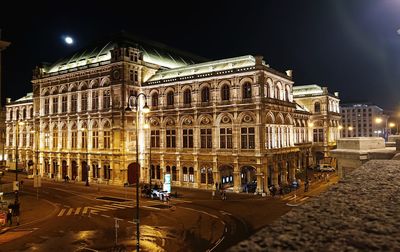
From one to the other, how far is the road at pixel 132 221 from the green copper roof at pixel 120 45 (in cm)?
2568

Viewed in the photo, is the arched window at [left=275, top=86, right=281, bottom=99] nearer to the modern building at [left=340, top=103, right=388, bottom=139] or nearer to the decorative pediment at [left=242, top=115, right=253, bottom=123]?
the decorative pediment at [left=242, top=115, right=253, bottom=123]

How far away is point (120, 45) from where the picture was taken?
52.5m

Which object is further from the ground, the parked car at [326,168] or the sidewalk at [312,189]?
the parked car at [326,168]

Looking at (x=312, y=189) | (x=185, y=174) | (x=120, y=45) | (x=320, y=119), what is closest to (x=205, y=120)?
(x=185, y=174)

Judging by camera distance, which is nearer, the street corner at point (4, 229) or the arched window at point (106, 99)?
the street corner at point (4, 229)

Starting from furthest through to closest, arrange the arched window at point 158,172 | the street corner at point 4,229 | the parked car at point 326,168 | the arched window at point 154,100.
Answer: the parked car at point 326,168 → the arched window at point 154,100 → the arched window at point 158,172 → the street corner at point 4,229

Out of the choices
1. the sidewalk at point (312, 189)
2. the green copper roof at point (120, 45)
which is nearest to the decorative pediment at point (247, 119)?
the sidewalk at point (312, 189)

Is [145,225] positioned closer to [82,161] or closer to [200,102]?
[200,102]

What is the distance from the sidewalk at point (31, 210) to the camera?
27.7 meters

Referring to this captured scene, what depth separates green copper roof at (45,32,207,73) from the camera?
186ft

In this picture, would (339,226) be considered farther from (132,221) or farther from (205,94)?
(205,94)

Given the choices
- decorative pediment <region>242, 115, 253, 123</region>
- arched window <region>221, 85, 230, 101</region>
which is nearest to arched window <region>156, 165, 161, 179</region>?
arched window <region>221, 85, 230, 101</region>

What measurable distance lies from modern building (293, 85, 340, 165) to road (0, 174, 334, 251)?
3383 centimetres

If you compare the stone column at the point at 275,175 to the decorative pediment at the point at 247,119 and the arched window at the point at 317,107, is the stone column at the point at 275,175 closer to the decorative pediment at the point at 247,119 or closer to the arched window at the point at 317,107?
the decorative pediment at the point at 247,119
